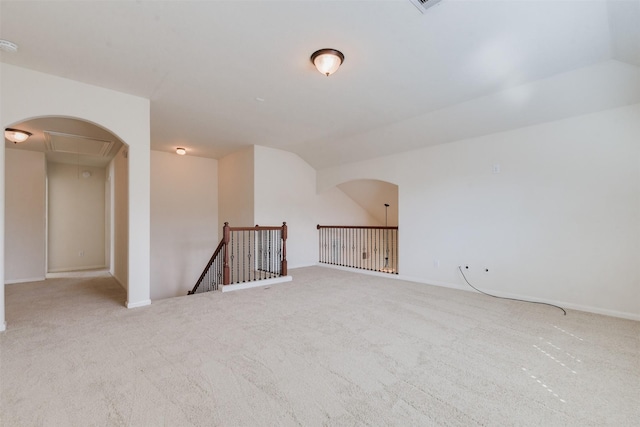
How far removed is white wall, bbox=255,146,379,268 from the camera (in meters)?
6.48

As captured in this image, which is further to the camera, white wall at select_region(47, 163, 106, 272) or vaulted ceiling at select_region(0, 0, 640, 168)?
white wall at select_region(47, 163, 106, 272)

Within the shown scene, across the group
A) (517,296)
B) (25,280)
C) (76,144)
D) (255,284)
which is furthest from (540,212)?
(25,280)

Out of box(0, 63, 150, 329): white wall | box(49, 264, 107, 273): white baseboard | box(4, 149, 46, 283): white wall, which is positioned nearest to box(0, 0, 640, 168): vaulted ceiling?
box(0, 63, 150, 329): white wall

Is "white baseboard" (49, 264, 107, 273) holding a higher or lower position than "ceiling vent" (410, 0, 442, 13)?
lower

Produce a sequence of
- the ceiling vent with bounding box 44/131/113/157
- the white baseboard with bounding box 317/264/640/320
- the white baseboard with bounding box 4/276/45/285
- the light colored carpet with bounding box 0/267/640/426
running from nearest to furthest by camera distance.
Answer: the light colored carpet with bounding box 0/267/640/426
the white baseboard with bounding box 317/264/640/320
the ceiling vent with bounding box 44/131/113/157
the white baseboard with bounding box 4/276/45/285

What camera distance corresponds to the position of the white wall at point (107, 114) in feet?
10.2

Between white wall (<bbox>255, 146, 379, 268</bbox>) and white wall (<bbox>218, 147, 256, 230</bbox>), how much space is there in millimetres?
245

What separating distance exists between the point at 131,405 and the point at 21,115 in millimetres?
3449

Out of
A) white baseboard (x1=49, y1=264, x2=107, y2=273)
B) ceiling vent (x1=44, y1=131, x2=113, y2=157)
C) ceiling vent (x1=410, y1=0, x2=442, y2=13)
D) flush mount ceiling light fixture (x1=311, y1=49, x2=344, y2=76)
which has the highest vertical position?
ceiling vent (x1=410, y1=0, x2=442, y2=13)

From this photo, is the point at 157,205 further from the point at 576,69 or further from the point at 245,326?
the point at 576,69

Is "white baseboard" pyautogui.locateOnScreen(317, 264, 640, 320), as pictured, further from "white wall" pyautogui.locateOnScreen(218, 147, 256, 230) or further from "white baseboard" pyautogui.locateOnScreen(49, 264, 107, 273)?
"white baseboard" pyautogui.locateOnScreen(49, 264, 107, 273)

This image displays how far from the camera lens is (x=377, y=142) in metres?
5.62

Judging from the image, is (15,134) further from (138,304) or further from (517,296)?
(517,296)

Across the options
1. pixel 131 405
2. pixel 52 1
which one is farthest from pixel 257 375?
pixel 52 1
